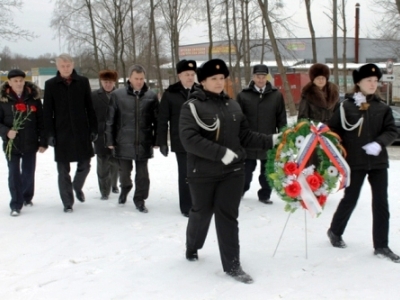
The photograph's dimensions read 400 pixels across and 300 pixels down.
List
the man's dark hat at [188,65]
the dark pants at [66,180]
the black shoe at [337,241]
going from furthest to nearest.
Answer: the dark pants at [66,180] → the man's dark hat at [188,65] → the black shoe at [337,241]

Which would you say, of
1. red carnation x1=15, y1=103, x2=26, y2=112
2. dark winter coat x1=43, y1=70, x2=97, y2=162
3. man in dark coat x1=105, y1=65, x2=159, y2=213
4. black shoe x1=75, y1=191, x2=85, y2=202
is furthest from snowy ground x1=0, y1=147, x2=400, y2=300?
red carnation x1=15, y1=103, x2=26, y2=112

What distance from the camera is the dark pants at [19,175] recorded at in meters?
6.37

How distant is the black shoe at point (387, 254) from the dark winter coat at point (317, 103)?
83.9 inches

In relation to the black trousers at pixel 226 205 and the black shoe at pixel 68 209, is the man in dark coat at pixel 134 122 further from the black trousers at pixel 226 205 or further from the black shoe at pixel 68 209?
the black trousers at pixel 226 205

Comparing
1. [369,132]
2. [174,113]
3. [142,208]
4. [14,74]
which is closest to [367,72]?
[369,132]

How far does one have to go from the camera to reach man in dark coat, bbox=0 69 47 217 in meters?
6.30

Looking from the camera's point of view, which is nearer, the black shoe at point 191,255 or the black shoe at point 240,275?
the black shoe at point 240,275

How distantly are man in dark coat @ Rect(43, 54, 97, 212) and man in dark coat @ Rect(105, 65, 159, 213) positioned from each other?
11.5 inches

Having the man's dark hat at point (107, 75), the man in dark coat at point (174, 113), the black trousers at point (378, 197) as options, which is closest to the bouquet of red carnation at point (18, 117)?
the man's dark hat at point (107, 75)

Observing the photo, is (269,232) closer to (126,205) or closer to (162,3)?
(126,205)

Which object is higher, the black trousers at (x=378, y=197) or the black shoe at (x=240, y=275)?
the black trousers at (x=378, y=197)

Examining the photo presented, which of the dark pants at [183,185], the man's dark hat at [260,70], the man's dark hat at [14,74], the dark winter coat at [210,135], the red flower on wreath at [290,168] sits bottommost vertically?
the dark pants at [183,185]

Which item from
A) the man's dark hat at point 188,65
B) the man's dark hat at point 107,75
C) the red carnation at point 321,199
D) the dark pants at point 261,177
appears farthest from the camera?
the man's dark hat at point 107,75

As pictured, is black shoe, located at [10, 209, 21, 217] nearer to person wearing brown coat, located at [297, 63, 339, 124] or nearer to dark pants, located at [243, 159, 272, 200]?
dark pants, located at [243, 159, 272, 200]
